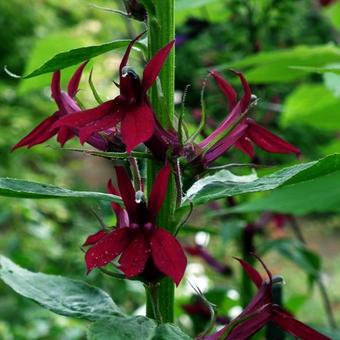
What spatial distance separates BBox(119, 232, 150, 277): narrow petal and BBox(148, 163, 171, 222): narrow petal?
0.12 ft

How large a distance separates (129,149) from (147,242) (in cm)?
10

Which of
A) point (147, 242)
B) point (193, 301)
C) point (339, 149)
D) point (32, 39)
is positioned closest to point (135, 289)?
point (193, 301)

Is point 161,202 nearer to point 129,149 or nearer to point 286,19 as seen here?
point 129,149

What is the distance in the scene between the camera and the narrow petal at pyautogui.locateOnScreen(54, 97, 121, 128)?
66 cm

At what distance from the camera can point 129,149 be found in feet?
2.07

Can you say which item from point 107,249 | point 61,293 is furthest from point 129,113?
point 61,293

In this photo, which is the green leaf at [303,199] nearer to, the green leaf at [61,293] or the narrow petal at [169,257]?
the green leaf at [61,293]

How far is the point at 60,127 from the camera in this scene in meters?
0.77

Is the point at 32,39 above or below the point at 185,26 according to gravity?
below

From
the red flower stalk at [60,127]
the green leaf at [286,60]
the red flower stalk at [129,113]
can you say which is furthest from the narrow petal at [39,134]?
the green leaf at [286,60]

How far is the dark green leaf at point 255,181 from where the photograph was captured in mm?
666

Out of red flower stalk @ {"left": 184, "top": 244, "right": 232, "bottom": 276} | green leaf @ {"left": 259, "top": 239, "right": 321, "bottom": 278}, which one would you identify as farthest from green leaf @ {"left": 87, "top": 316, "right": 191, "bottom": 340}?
red flower stalk @ {"left": 184, "top": 244, "right": 232, "bottom": 276}

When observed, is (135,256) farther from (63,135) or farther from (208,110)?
(208,110)

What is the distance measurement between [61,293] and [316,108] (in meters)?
0.78
